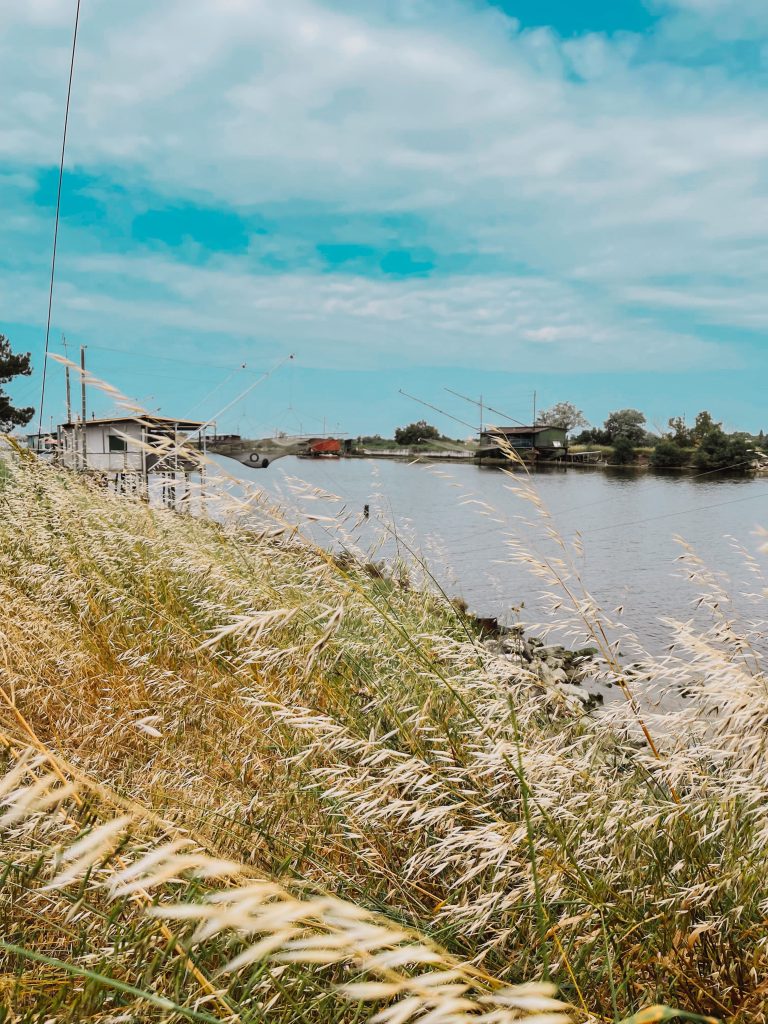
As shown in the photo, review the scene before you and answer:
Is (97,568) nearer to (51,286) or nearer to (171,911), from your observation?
(51,286)

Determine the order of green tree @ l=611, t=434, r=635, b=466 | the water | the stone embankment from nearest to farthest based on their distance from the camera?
1. the water
2. the stone embankment
3. green tree @ l=611, t=434, r=635, b=466

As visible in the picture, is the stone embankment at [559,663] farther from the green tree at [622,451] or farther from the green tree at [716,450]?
the green tree at [622,451]

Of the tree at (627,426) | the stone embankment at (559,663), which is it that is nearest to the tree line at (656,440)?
the tree at (627,426)

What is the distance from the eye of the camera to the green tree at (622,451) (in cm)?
3934

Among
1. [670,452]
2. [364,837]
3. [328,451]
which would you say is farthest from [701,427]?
[364,837]

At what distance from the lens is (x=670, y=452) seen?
122 feet

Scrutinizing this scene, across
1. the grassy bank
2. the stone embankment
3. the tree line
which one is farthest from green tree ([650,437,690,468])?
the grassy bank

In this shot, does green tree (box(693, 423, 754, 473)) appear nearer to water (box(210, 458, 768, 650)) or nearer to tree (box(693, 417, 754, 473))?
tree (box(693, 417, 754, 473))

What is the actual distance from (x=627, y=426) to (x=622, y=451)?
3545 millimetres

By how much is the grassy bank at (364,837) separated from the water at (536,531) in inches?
22.1

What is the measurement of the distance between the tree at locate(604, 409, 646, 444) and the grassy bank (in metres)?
36.8

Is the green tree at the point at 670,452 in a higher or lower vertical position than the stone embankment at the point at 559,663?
higher

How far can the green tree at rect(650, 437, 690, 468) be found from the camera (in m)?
36.1

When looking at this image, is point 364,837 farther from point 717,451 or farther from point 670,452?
point 670,452
